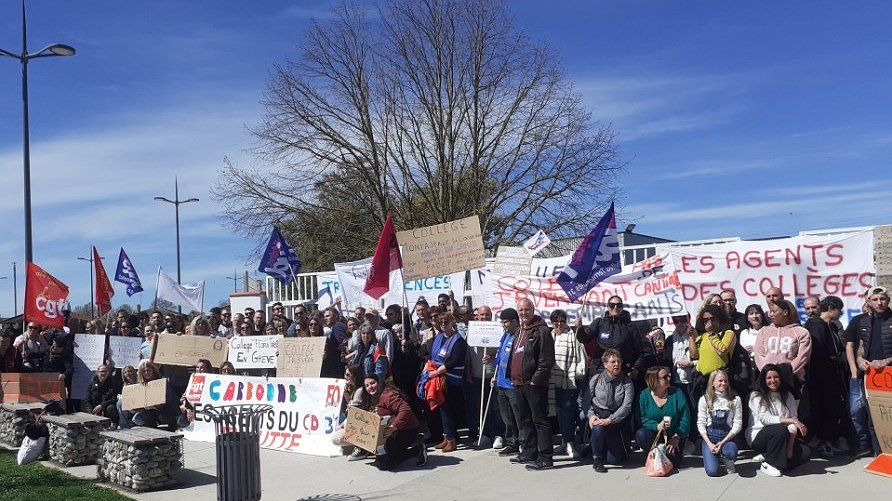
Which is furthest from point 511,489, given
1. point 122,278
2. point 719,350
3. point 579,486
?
point 122,278

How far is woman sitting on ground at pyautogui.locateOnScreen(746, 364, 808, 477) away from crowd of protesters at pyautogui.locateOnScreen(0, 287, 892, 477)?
0.04 ft

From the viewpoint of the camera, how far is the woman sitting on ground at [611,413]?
345 inches

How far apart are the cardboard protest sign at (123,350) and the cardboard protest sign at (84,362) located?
0.31 metres

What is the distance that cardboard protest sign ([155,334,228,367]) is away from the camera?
13.3 meters

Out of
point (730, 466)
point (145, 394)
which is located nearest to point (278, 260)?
point (145, 394)

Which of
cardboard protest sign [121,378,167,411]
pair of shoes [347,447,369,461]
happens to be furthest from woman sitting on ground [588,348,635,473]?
cardboard protest sign [121,378,167,411]

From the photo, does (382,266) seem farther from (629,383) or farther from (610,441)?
(610,441)

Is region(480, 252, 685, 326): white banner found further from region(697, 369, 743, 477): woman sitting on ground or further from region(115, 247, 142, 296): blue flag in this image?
region(115, 247, 142, 296): blue flag

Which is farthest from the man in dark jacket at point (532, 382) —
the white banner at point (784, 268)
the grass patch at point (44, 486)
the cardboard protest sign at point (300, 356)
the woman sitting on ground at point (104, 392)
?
the woman sitting on ground at point (104, 392)

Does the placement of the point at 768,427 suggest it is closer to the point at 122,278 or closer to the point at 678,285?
the point at 678,285

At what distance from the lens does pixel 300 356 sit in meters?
11.8

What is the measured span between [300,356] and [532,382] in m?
4.04

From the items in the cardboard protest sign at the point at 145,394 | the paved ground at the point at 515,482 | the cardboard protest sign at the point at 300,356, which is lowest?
the paved ground at the point at 515,482

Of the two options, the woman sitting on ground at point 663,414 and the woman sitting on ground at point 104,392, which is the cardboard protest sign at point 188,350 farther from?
the woman sitting on ground at point 663,414
